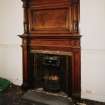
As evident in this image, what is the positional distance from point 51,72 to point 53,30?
39.4 inches

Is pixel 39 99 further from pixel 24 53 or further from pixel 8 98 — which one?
pixel 24 53

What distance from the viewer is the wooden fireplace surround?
3.65m

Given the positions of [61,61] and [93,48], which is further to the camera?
[61,61]

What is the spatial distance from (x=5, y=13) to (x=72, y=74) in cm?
246

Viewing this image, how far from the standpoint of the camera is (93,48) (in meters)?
3.50

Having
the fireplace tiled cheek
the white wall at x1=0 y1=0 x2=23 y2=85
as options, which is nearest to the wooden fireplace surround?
the fireplace tiled cheek

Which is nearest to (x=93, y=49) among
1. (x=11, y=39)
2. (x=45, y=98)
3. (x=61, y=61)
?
(x=61, y=61)

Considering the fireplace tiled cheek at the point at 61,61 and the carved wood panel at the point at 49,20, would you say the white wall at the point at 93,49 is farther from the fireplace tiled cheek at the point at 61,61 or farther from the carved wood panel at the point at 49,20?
the carved wood panel at the point at 49,20

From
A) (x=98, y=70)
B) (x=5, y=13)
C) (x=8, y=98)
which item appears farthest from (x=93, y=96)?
(x=5, y=13)

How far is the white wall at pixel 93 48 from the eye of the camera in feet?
11.2

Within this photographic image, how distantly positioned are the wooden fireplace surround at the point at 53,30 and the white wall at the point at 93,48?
13 centimetres

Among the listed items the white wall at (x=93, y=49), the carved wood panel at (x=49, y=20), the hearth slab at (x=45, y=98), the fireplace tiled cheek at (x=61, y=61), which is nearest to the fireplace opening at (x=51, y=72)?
the fireplace tiled cheek at (x=61, y=61)

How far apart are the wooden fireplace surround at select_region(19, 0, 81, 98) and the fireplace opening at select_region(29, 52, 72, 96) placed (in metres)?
0.13

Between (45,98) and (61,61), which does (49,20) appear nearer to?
(61,61)
